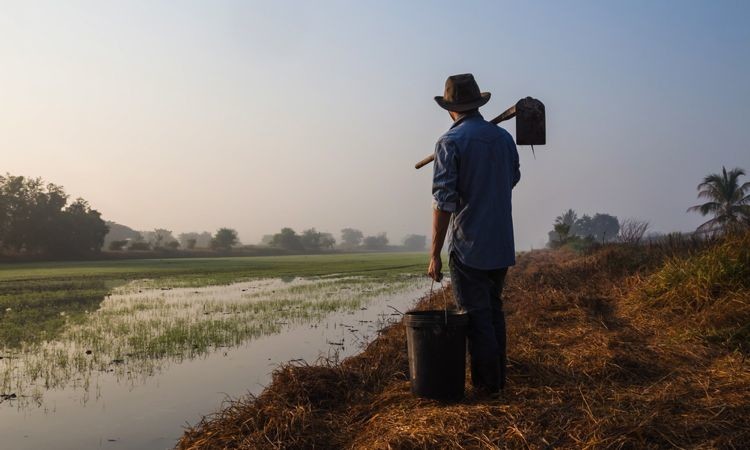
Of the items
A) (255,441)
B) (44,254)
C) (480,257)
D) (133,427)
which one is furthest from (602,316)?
(44,254)

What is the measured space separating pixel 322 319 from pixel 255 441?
23.9 feet

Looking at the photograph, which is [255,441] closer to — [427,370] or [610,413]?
[427,370]

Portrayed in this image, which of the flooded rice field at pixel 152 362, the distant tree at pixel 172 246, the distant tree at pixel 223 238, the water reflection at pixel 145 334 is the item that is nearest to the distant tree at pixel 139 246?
the distant tree at pixel 172 246

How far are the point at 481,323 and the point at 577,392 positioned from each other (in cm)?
71

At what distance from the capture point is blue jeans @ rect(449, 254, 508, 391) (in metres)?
3.23

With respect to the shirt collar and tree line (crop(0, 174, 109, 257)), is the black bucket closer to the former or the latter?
the shirt collar

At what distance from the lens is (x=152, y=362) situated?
659 cm

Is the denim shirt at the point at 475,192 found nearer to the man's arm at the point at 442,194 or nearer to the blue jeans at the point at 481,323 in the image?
the man's arm at the point at 442,194

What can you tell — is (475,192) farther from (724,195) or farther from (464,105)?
(724,195)

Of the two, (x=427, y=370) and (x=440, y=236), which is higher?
(x=440, y=236)

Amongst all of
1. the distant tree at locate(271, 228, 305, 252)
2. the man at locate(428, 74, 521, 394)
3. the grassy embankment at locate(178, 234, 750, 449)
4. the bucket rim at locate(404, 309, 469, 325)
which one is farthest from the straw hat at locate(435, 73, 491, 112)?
the distant tree at locate(271, 228, 305, 252)

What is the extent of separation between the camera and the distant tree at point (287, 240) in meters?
108

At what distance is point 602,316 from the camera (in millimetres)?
6355

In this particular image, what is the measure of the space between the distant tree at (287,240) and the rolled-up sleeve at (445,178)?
105 metres
